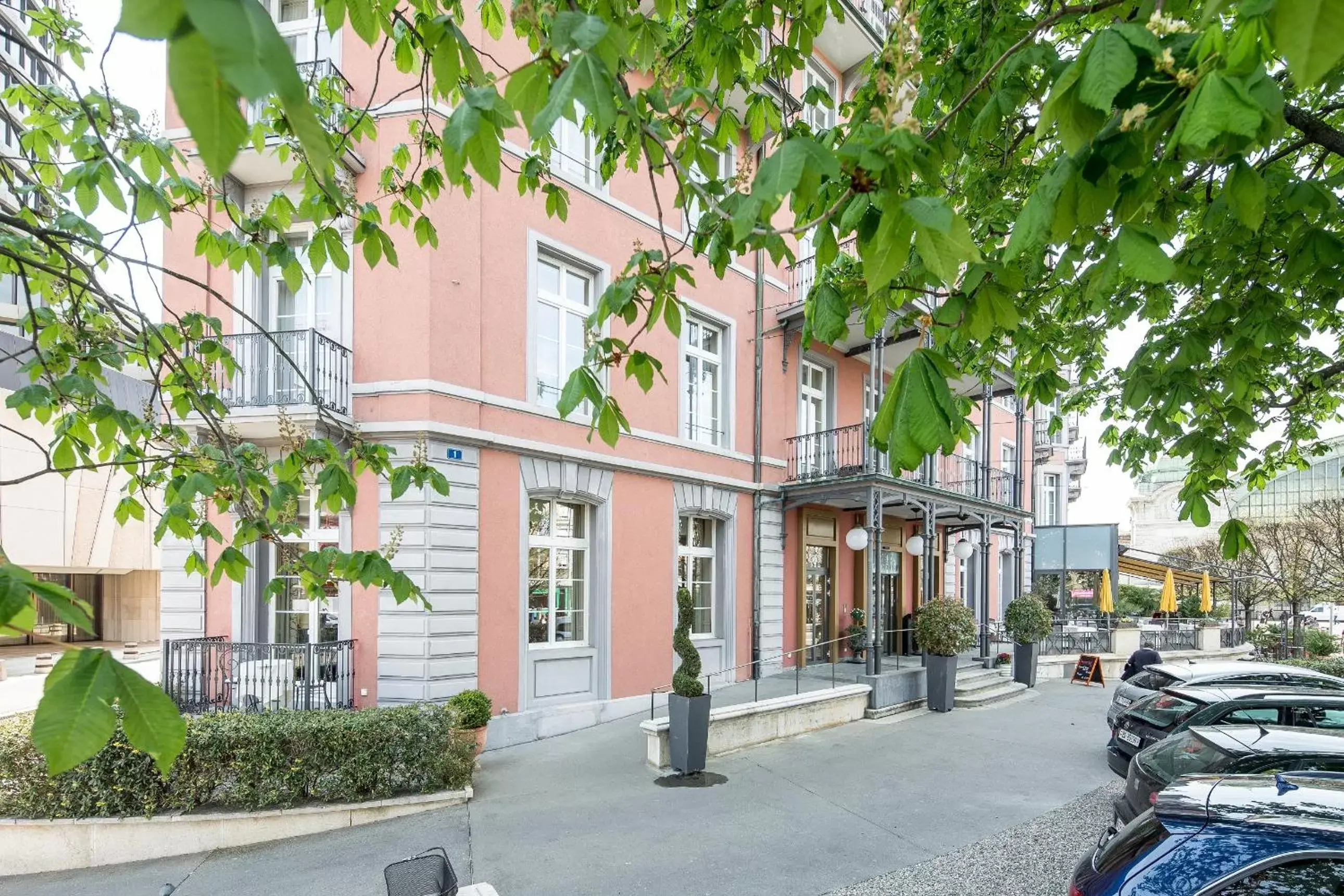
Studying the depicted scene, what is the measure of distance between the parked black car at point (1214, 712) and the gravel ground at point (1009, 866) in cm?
89

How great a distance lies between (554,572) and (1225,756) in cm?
858

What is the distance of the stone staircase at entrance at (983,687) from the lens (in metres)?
14.4

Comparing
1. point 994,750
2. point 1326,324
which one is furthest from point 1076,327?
point 994,750

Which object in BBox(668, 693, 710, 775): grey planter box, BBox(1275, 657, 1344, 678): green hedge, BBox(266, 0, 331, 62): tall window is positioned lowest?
BBox(1275, 657, 1344, 678): green hedge

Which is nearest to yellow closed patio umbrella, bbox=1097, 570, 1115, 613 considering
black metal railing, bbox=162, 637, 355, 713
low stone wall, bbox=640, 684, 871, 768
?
low stone wall, bbox=640, 684, 871, 768

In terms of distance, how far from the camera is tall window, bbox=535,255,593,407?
12.0 meters

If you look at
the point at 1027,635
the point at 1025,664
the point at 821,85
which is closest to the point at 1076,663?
the point at 1025,664

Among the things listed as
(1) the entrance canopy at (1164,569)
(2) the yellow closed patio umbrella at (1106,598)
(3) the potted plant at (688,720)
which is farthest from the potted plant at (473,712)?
(1) the entrance canopy at (1164,569)

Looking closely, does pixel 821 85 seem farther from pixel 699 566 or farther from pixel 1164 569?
pixel 1164 569

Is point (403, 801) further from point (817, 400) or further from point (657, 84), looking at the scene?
point (817, 400)

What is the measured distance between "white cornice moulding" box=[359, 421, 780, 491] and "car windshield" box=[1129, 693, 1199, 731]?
7425 mm

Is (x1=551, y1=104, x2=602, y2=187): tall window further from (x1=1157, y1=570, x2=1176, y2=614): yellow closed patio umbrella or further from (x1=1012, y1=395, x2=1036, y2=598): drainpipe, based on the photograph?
(x1=1157, y1=570, x2=1176, y2=614): yellow closed patio umbrella

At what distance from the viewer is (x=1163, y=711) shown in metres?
8.68

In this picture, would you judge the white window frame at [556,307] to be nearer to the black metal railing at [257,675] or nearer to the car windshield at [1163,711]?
the black metal railing at [257,675]
